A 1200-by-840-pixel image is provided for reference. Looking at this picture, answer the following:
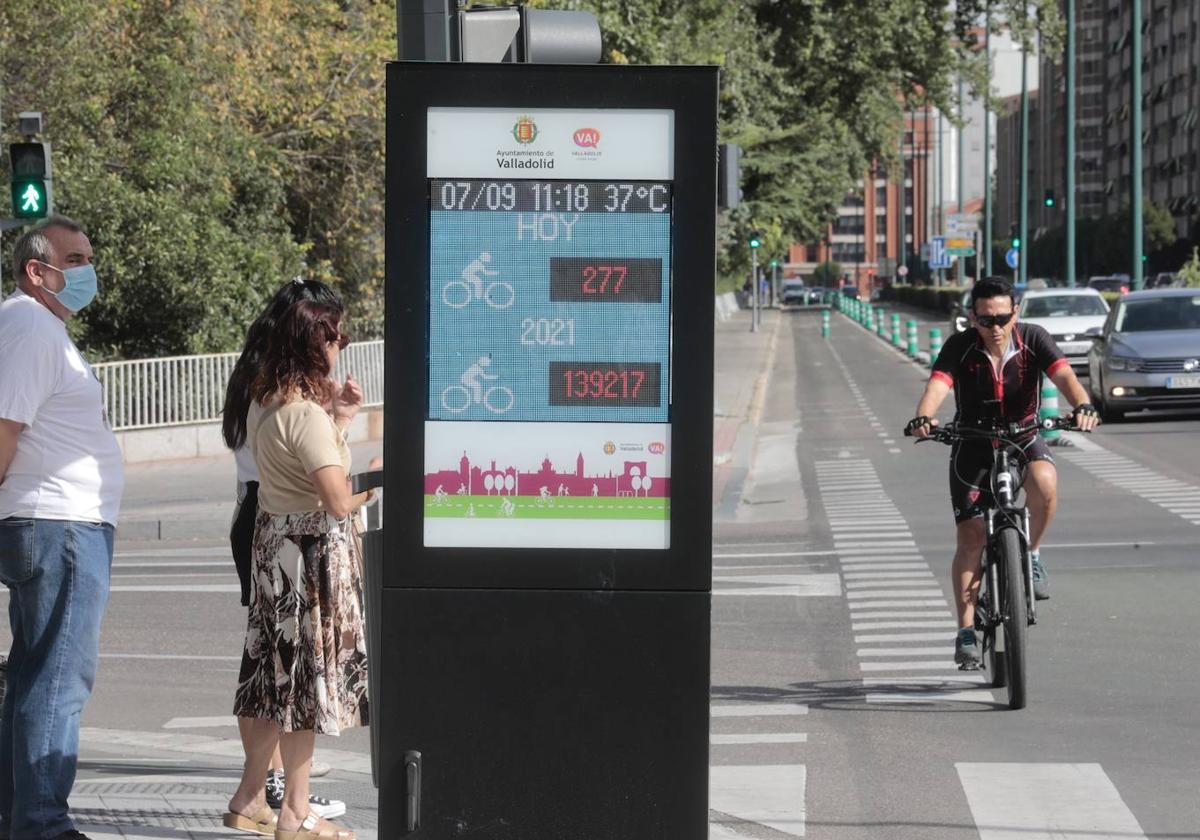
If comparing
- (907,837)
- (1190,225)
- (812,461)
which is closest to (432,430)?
(907,837)

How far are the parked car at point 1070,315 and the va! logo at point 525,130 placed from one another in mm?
30798

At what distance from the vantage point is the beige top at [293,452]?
18.1 feet

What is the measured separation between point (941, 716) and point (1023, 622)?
1.66 feet

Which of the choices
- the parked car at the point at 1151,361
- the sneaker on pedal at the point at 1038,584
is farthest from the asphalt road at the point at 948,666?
the parked car at the point at 1151,361

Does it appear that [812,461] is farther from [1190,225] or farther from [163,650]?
[1190,225]

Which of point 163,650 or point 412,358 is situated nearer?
point 412,358

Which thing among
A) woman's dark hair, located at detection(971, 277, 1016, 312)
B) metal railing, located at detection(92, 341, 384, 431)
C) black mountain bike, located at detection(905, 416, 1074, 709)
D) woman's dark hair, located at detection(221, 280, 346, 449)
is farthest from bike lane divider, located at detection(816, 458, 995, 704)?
metal railing, located at detection(92, 341, 384, 431)

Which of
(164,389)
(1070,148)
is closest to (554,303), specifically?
(164,389)

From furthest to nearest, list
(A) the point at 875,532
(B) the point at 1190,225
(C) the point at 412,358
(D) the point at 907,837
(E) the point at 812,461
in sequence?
1. (B) the point at 1190,225
2. (E) the point at 812,461
3. (A) the point at 875,532
4. (D) the point at 907,837
5. (C) the point at 412,358

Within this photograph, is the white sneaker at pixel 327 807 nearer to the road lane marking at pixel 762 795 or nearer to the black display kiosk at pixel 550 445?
the road lane marking at pixel 762 795

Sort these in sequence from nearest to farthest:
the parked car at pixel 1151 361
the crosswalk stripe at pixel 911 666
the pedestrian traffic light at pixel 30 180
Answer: the crosswalk stripe at pixel 911 666
the pedestrian traffic light at pixel 30 180
the parked car at pixel 1151 361

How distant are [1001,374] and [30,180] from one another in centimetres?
1004

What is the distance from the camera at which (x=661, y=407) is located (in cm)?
468

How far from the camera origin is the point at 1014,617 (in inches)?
309
